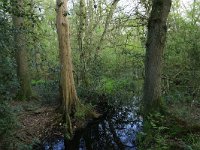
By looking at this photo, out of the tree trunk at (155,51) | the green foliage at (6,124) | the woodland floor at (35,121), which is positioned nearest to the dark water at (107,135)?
the woodland floor at (35,121)

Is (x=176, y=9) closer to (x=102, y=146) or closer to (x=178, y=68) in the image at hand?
(x=178, y=68)

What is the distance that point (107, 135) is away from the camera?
10.4 m

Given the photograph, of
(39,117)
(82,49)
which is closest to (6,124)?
(39,117)

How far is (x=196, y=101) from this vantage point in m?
10.5

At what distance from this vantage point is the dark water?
903cm

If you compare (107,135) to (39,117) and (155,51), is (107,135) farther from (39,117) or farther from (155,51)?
(155,51)

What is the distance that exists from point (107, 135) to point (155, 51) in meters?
4.18

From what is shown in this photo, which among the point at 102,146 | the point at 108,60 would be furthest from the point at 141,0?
the point at 108,60

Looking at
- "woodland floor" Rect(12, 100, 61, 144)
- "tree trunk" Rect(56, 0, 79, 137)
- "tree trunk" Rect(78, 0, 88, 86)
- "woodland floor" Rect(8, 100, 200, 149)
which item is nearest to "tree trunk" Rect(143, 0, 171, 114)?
"woodland floor" Rect(8, 100, 200, 149)

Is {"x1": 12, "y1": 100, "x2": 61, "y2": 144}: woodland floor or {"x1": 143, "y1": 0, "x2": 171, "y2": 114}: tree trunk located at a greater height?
{"x1": 143, "y1": 0, "x2": 171, "y2": 114}: tree trunk

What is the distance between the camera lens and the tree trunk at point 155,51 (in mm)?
7484

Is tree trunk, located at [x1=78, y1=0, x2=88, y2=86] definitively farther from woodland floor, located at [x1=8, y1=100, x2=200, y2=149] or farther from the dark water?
woodland floor, located at [x1=8, y1=100, x2=200, y2=149]

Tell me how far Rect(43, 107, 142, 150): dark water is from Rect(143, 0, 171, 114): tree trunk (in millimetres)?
1712

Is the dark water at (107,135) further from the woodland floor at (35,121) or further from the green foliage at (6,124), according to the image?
the green foliage at (6,124)
